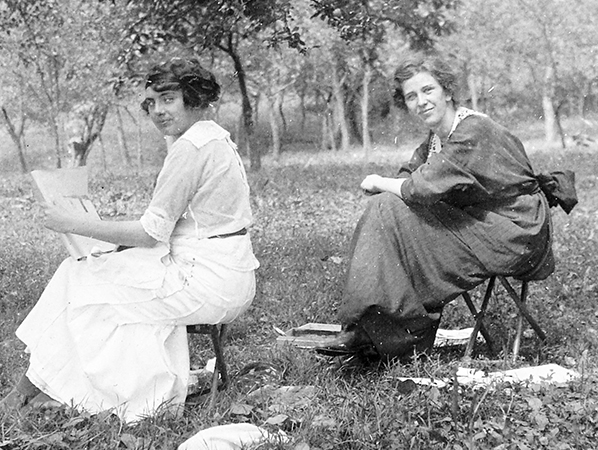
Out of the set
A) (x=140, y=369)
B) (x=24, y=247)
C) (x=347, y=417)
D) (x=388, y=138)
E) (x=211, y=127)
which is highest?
(x=211, y=127)

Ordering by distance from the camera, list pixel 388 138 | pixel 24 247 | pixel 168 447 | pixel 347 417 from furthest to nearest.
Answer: pixel 388 138
pixel 24 247
pixel 347 417
pixel 168 447

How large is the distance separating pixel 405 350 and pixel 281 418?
1113 mm

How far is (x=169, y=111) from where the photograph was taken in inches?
140

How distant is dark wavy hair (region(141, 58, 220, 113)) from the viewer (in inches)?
139

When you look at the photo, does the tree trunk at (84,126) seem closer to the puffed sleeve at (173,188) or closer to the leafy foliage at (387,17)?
the leafy foliage at (387,17)

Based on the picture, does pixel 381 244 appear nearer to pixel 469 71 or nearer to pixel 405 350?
pixel 405 350

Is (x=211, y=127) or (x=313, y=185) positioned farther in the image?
(x=313, y=185)

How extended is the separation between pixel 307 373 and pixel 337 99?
46.8ft

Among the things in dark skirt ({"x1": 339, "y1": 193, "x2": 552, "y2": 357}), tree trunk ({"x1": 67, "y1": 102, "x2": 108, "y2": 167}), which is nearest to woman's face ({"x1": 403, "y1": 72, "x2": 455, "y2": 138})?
dark skirt ({"x1": 339, "y1": 193, "x2": 552, "y2": 357})

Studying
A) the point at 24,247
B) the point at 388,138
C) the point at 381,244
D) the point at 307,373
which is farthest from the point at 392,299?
the point at 388,138

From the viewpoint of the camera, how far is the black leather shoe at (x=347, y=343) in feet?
13.8

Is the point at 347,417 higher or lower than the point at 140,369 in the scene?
lower

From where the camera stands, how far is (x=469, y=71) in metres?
18.1

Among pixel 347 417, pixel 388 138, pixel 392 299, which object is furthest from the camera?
pixel 388 138
